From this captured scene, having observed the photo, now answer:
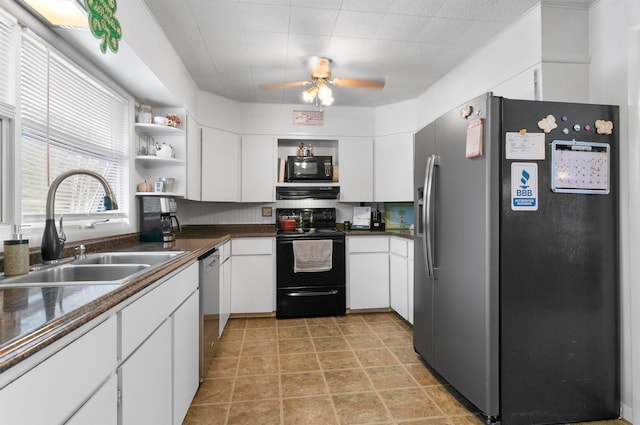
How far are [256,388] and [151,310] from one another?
1.17 m

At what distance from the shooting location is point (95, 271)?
5.46 ft

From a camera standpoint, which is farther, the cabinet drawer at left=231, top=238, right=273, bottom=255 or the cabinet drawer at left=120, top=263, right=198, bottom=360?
the cabinet drawer at left=231, top=238, right=273, bottom=255

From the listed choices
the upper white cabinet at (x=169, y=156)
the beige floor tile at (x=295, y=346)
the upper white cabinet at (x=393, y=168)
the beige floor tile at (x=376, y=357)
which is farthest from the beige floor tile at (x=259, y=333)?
the upper white cabinet at (x=393, y=168)

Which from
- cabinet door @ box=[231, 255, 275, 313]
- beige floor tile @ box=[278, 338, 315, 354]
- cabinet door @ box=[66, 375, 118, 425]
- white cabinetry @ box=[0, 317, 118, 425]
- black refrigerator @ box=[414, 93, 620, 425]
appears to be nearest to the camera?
white cabinetry @ box=[0, 317, 118, 425]

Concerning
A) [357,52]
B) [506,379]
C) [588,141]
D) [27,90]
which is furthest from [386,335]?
[27,90]

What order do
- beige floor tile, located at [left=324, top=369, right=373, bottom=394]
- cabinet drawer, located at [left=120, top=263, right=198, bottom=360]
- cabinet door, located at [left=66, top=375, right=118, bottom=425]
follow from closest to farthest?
cabinet door, located at [left=66, top=375, right=118, bottom=425]
cabinet drawer, located at [left=120, top=263, right=198, bottom=360]
beige floor tile, located at [left=324, top=369, right=373, bottom=394]

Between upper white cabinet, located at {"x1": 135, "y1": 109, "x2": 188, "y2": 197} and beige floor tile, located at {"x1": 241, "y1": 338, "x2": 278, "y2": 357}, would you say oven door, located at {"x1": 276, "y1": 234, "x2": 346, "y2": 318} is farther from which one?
upper white cabinet, located at {"x1": 135, "y1": 109, "x2": 188, "y2": 197}

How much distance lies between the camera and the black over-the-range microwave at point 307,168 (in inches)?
155

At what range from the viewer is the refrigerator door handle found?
217cm

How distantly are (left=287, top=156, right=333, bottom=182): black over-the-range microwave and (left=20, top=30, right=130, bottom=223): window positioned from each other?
1.75 meters

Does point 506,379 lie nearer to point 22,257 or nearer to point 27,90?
point 22,257

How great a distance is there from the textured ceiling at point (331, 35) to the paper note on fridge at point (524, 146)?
92 cm

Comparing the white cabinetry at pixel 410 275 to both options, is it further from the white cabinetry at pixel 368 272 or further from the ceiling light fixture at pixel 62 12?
the ceiling light fixture at pixel 62 12

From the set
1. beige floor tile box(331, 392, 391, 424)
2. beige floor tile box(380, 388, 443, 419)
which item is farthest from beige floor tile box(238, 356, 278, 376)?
beige floor tile box(380, 388, 443, 419)
